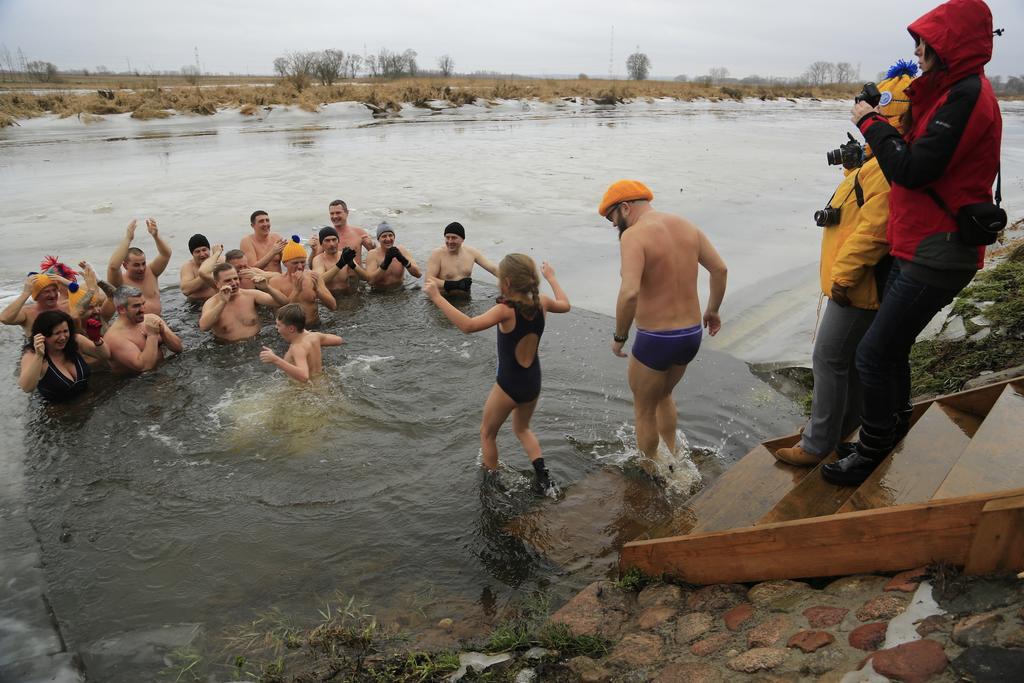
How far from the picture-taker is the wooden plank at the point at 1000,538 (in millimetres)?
1928

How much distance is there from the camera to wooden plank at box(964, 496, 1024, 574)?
193 cm

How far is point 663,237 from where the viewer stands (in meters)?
3.81

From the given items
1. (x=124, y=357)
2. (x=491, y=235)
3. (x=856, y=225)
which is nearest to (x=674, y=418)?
(x=856, y=225)

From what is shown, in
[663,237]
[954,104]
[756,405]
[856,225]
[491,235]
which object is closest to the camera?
[954,104]

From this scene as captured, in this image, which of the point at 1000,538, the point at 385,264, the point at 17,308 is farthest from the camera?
the point at 385,264

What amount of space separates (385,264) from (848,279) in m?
6.59

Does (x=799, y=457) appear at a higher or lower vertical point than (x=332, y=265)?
lower

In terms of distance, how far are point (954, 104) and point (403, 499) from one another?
12.3 feet

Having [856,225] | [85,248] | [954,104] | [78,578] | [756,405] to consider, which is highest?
[954,104]

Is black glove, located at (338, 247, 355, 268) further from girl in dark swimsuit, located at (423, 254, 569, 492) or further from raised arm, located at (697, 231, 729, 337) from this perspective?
raised arm, located at (697, 231, 729, 337)

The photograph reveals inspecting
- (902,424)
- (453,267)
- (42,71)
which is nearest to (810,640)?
(902,424)

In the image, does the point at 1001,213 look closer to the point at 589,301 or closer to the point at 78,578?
the point at 78,578

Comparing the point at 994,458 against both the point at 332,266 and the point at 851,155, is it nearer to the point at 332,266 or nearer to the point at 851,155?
the point at 851,155

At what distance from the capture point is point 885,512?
2244mm
